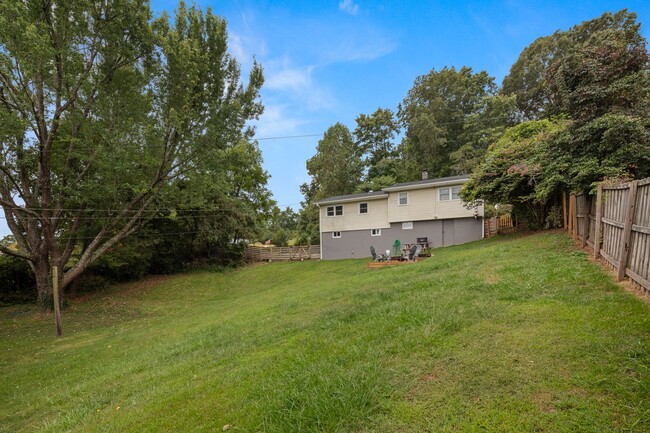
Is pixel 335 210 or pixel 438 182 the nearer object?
pixel 438 182

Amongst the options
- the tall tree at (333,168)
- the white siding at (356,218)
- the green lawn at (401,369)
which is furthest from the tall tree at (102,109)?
the tall tree at (333,168)

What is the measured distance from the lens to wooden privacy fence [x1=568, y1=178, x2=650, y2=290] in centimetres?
382

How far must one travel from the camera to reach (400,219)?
2127 cm

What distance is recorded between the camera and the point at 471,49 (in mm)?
16328

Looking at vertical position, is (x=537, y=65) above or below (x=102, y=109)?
above

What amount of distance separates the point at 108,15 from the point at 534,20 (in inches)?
701

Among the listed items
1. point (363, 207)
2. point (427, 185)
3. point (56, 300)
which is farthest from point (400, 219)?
point (56, 300)

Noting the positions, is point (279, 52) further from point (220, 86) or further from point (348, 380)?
point (348, 380)

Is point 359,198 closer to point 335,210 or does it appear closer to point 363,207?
point 363,207

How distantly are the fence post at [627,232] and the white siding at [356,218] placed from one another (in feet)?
57.5

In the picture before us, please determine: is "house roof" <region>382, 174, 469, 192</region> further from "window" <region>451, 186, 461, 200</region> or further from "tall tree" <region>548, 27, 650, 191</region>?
"tall tree" <region>548, 27, 650, 191</region>

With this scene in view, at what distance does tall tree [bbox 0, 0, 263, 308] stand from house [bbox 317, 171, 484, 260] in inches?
422

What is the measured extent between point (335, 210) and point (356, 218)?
196 centimetres

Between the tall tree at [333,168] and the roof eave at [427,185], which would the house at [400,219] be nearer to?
the roof eave at [427,185]
